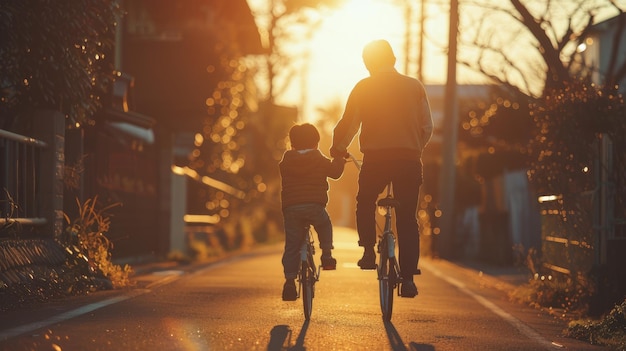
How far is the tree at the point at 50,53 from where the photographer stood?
1222cm

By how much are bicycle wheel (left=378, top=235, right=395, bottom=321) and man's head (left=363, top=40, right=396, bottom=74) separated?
4.53 ft

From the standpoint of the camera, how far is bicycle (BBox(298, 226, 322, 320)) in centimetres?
911

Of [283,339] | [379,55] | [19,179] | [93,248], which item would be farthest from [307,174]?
[93,248]

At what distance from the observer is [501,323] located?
984 centimetres

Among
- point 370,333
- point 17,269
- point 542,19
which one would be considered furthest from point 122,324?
point 542,19

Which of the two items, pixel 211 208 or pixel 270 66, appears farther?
pixel 270 66

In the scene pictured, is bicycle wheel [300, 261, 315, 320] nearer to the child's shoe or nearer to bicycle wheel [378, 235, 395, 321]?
the child's shoe

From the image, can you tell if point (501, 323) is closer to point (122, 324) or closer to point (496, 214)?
point (122, 324)

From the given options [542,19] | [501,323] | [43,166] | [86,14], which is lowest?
[501,323]

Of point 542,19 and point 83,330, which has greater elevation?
point 542,19

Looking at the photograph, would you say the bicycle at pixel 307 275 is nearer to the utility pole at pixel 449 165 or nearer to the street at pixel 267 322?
the street at pixel 267 322

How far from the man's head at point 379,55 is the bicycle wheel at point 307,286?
1.69 m

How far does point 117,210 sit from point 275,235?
23012 millimetres

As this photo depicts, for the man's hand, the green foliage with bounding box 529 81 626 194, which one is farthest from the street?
the green foliage with bounding box 529 81 626 194
